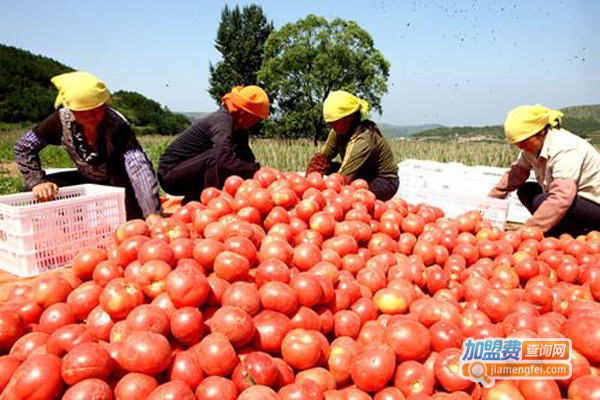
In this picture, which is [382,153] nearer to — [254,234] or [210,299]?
[254,234]

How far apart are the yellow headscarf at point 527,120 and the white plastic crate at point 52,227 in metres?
3.78

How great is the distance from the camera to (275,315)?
6.36ft

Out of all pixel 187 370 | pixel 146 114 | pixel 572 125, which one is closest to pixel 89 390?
pixel 187 370

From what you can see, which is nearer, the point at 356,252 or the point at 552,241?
the point at 356,252

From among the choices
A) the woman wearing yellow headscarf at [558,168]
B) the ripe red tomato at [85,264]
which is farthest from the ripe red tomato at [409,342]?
the woman wearing yellow headscarf at [558,168]

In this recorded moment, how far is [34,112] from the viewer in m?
38.8

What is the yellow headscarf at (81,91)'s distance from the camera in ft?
12.3

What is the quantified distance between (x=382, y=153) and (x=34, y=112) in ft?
140

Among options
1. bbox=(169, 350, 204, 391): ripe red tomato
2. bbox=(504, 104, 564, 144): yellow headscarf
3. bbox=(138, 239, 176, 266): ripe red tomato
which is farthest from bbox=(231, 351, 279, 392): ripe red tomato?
bbox=(504, 104, 564, 144): yellow headscarf

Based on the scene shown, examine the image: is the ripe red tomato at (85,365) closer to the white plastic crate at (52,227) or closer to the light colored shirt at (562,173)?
the white plastic crate at (52,227)

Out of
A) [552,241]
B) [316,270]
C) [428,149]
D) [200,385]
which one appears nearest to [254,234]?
[316,270]

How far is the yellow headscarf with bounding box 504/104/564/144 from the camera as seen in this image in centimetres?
411

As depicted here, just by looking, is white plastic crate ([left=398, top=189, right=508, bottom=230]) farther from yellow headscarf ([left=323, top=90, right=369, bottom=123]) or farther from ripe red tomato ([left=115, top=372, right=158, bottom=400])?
ripe red tomato ([left=115, top=372, right=158, bottom=400])

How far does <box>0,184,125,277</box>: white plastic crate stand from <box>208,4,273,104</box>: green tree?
3867 centimetres
